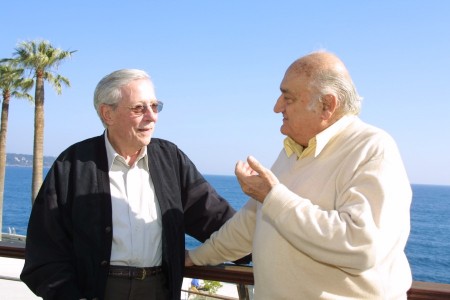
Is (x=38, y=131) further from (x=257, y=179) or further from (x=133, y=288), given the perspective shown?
(x=257, y=179)

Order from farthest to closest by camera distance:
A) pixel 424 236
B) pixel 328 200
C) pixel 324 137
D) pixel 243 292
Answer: pixel 424 236 → pixel 243 292 → pixel 324 137 → pixel 328 200

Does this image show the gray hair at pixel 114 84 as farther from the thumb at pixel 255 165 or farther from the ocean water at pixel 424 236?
the ocean water at pixel 424 236

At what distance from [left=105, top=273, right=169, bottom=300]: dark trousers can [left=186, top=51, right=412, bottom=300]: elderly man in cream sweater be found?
2.09ft

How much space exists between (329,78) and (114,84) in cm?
119

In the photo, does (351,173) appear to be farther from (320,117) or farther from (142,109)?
(142,109)

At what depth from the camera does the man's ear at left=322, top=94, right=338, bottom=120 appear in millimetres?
2029

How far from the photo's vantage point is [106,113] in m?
2.68

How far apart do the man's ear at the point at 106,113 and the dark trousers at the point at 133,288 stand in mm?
830

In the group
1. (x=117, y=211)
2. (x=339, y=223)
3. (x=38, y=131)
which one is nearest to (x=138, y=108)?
(x=117, y=211)

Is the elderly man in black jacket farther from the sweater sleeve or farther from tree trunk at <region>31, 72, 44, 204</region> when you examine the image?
tree trunk at <region>31, 72, 44, 204</region>

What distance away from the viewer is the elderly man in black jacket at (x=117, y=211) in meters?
2.43

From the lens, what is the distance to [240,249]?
2.57m

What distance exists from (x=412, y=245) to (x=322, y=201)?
64.6 m

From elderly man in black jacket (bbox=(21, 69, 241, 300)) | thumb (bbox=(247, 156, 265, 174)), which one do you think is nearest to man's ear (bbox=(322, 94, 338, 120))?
thumb (bbox=(247, 156, 265, 174))
